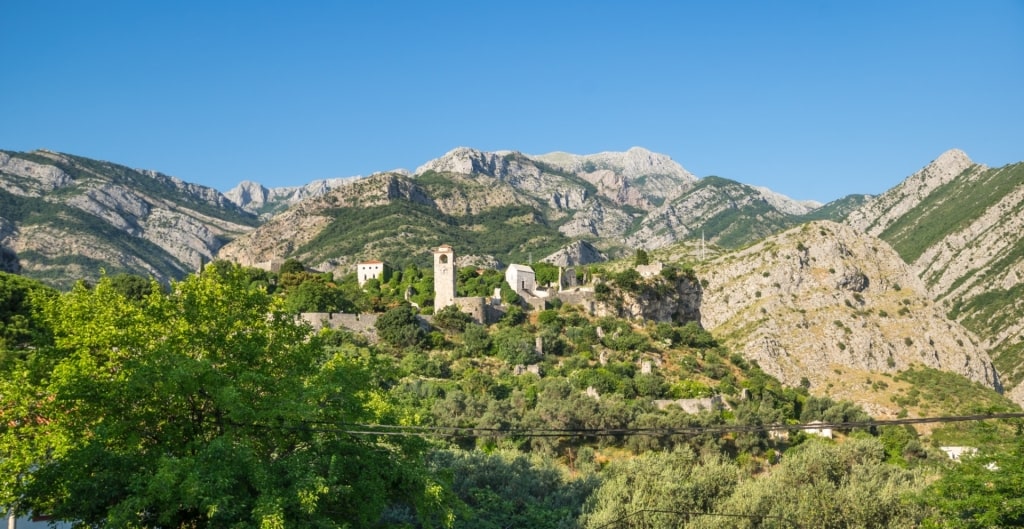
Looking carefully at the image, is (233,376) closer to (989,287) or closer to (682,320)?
(682,320)

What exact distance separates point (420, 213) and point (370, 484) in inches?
6409

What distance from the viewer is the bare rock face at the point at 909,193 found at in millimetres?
173500

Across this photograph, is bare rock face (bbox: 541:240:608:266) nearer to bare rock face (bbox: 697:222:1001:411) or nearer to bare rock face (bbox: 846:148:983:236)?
bare rock face (bbox: 846:148:983:236)

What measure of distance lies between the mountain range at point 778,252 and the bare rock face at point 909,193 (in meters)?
0.38

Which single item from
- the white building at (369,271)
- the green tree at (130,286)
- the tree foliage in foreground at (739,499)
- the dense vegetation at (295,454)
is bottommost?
the tree foliage in foreground at (739,499)

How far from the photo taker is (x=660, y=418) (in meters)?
50.0

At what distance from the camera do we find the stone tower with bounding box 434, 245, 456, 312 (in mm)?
72000

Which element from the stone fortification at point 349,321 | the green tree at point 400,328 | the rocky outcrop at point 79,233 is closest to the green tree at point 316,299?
the stone fortification at point 349,321

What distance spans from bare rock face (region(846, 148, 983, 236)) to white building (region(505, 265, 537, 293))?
114038 mm

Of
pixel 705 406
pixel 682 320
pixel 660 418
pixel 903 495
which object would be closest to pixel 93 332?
pixel 903 495

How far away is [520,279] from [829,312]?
34.3 m

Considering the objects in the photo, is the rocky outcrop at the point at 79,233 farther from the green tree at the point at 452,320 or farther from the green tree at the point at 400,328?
the green tree at the point at 400,328

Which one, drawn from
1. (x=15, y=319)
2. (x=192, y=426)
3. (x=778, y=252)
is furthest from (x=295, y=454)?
(x=778, y=252)

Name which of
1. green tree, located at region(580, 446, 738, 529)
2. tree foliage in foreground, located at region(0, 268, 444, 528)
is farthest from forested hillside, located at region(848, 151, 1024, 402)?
tree foliage in foreground, located at region(0, 268, 444, 528)
